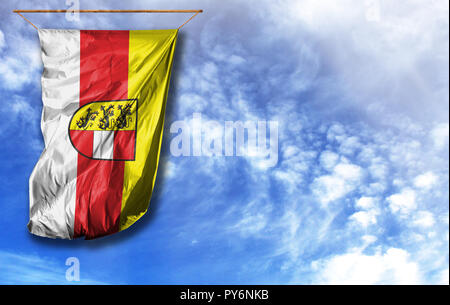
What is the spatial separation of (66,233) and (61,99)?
208 cm

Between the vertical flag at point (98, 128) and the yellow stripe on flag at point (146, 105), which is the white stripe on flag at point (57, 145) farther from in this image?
the yellow stripe on flag at point (146, 105)

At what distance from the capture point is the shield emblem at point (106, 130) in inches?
219

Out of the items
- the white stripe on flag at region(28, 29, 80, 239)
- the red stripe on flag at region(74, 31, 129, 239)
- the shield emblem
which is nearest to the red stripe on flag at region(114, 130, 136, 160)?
the shield emblem

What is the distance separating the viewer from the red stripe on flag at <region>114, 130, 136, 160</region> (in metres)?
5.55

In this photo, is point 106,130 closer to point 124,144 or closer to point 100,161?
point 124,144

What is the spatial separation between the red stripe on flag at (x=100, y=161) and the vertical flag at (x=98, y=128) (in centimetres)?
1

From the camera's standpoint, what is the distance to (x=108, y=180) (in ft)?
18.0

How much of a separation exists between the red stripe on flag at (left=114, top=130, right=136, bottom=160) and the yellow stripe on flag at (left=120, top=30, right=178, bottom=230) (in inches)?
3.2

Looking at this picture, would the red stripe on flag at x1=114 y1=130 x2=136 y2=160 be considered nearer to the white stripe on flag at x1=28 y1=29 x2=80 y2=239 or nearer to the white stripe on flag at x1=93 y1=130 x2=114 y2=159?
the white stripe on flag at x1=93 y1=130 x2=114 y2=159

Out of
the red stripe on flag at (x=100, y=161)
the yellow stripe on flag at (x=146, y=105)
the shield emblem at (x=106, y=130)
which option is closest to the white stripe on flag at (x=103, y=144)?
the shield emblem at (x=106, y=130)
